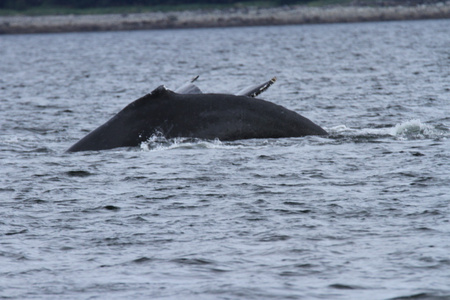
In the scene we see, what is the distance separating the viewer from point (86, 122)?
20453 millimetres

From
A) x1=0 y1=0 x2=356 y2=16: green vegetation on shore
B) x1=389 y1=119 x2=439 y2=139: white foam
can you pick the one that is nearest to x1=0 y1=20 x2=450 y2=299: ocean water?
x1=389 y1=119 x2=439 y2=139: white foam

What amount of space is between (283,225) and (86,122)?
11.5m

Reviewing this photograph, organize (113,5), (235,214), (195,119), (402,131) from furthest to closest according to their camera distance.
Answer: (113,5), (402,131), (195,119), (235,214)

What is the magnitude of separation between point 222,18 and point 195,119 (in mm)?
110742

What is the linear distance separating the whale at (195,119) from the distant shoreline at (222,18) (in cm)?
10657

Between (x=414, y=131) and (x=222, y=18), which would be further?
(x=222, y=18)

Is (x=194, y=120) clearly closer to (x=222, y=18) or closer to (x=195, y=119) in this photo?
(x=195, y=119)

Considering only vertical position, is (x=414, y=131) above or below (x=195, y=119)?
below

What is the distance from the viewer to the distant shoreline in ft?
386

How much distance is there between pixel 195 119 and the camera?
1264cm

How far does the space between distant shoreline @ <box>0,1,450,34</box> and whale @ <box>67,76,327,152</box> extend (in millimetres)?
106569

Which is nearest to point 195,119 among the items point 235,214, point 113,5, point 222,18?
point 235,214

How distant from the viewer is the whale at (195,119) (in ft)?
40.5

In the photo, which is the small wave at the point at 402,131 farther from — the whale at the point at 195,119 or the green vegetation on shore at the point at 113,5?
the green vegetation on shore at the point at 113,5
